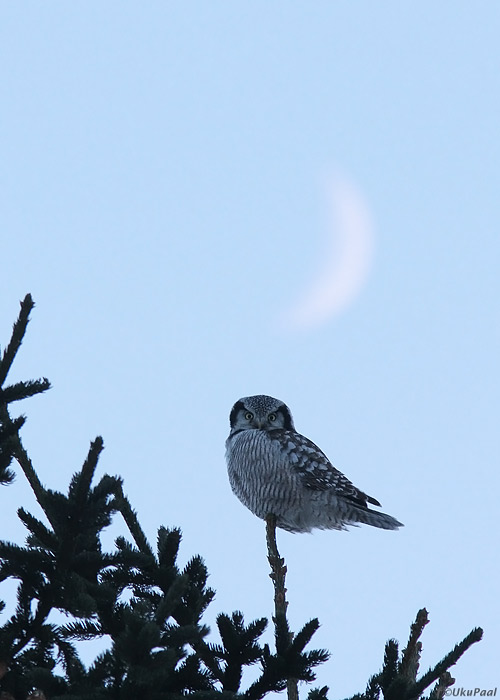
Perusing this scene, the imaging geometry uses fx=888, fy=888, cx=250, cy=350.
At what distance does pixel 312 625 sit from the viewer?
3.53m

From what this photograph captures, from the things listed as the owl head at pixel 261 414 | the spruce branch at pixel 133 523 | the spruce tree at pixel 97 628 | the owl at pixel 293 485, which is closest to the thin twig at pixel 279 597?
the spruce tree at pixel 97 628

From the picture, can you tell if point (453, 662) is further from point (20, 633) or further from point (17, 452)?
point (17, 452)

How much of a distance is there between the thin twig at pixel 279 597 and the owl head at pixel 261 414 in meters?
3.49

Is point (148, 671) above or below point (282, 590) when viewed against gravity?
below

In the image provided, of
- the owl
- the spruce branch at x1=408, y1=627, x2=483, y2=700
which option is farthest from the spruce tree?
the owl

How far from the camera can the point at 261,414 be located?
9.55 metres

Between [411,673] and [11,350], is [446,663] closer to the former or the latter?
[411,673]

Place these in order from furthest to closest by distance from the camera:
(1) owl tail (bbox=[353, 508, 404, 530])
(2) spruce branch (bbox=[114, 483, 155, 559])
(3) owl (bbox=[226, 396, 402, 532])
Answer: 1. (1) owl tail (bbox=[353, 508, 404, 530])
2. (3) owl (bbox=[226, 396, 402, 532])
3. (2) spruce branch (bbox=[114, 483, 155, 559])

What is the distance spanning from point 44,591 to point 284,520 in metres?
5.73

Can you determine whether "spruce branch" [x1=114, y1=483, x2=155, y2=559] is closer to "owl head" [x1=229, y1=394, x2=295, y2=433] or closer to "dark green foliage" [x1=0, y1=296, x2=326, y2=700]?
"dark green foliage" [x1=0, y1=296, x2=326, y2=700]

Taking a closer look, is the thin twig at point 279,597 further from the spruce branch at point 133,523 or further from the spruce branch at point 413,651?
the spruce branch at point 133,523

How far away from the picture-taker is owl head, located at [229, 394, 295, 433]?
Result: 9.55 metres

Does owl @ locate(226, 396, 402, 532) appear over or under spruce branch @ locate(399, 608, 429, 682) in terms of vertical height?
over

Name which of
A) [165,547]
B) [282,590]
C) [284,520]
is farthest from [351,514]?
[165,547]
